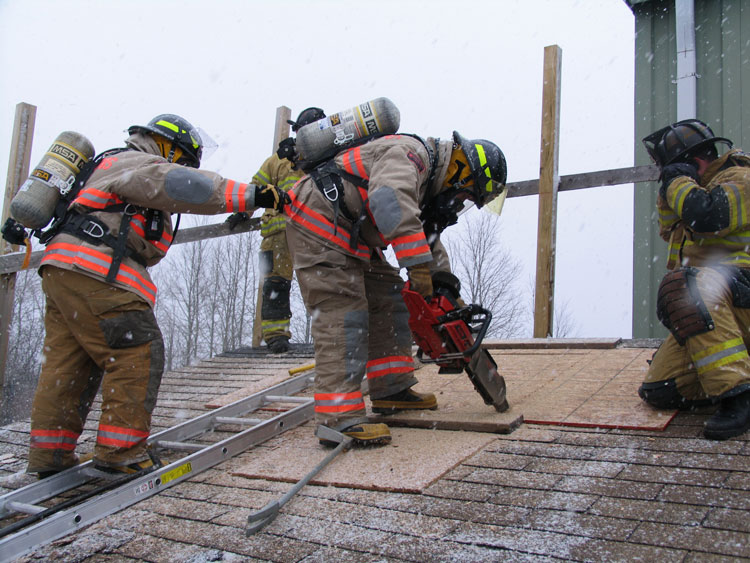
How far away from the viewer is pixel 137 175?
3125 millimetres

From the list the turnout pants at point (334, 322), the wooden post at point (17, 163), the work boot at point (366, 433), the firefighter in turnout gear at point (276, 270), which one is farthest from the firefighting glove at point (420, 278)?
the wooden post at point (17, 163)

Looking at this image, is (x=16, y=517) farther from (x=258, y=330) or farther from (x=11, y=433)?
(x=258, y=330)

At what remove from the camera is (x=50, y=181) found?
3156 mm

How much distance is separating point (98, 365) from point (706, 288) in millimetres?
3162

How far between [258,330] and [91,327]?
13.5 ft

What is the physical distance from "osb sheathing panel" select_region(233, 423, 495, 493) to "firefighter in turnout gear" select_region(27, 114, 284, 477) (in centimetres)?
64

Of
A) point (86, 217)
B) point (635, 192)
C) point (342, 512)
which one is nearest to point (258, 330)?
point (86, 217)

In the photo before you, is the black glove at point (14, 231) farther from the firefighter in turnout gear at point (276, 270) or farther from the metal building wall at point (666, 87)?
the metal building wall at point (666, 87)

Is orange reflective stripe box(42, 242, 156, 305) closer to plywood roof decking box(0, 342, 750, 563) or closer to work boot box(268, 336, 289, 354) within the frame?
plywood roof decking box(0, 342, 750, 563)

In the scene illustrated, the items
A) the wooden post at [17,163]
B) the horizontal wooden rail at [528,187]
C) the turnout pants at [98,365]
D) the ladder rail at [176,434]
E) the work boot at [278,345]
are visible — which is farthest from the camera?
the work boot at [278,345]

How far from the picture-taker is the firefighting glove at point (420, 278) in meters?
3.26

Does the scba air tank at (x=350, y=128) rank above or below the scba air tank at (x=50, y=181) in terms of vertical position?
above

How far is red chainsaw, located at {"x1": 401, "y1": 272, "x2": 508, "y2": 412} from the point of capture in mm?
3283

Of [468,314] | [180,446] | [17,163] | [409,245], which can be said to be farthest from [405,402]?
[17,163]
